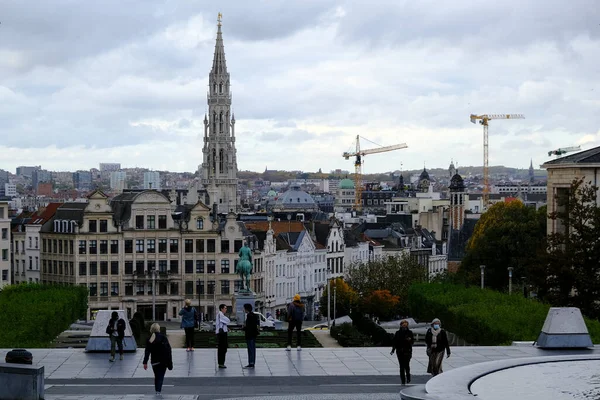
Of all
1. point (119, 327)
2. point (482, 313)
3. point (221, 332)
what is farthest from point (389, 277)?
point (221, 332)

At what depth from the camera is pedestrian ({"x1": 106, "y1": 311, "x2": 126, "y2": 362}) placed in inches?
1654

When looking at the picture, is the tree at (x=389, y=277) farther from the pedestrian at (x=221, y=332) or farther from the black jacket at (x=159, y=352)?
the black jacket at (x=159, y=352)

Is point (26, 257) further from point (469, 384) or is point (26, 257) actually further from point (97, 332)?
point (469, 384)

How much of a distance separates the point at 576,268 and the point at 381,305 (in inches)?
1865

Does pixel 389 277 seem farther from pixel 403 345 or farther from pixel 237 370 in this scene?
pixel 403 345

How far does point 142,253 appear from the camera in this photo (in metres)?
121

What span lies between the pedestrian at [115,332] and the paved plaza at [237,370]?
1.17 ft

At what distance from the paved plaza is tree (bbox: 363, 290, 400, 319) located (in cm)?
6335

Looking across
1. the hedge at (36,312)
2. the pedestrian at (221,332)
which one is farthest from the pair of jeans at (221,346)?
the hedge at (36,312)

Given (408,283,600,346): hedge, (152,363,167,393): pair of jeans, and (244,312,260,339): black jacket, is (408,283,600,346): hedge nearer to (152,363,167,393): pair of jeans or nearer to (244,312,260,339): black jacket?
(244,312,260,339): black jacket

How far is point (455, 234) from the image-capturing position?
193 m

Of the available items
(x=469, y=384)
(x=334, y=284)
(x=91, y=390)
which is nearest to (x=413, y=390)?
(x=469, y=384)

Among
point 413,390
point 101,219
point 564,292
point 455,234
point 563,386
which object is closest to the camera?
point 413,390

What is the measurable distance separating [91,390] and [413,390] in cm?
991
